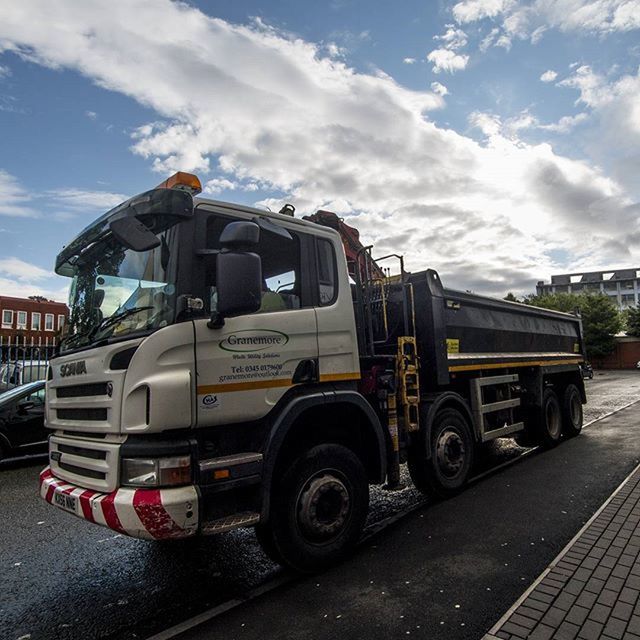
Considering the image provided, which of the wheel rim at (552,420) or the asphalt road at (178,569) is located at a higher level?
the wheel rim at (552,420)

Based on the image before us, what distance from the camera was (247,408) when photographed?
339cm

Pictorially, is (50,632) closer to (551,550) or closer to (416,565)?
(416,565)

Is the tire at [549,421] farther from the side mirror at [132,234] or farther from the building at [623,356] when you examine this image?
the building at [623,356]

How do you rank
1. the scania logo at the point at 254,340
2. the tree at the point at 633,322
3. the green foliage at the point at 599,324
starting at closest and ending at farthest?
1. the scania logo at the point at 254,340
2. the green foliage at the point at 599,324
3. the tree at the point at 633,322

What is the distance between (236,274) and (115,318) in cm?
104

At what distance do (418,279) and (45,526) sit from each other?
5025 mm

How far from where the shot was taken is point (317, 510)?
12.2 ft

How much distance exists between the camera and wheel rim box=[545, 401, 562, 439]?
8.27m

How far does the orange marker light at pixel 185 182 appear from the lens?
360 centimetres

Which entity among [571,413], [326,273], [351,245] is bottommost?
[571,413]

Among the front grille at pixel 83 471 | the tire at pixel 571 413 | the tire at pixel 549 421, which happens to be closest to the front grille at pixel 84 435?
the front grille at pixel 83 471

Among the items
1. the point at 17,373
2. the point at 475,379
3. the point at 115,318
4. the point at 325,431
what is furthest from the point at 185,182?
the point at 17,373

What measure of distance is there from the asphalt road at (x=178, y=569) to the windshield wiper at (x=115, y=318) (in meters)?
1.98

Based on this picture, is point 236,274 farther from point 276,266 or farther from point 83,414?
point 83,414
